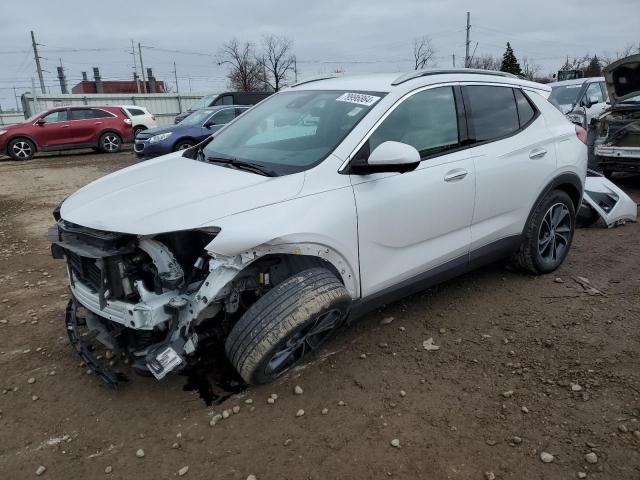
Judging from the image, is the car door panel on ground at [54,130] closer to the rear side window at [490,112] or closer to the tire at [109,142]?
the tire at [109,142]

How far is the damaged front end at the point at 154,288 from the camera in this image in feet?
8.40

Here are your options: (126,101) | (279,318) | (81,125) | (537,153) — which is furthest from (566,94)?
(126,101)

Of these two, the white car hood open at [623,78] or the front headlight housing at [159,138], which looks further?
the front headlight housing at [159,138]

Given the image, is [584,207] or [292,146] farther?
[584,207]

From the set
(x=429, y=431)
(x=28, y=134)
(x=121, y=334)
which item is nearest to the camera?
(x=429, y=431)

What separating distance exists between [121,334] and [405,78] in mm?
2436

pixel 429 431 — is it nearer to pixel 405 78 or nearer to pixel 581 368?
pixel 581 368

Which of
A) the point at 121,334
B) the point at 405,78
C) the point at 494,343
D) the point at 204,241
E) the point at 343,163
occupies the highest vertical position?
the point at 405,78

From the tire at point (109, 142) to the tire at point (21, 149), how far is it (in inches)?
77.3

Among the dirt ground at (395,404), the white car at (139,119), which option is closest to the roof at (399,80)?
the dirt ground at (395,404)

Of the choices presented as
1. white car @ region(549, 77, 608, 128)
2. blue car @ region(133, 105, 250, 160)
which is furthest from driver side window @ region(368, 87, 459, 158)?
blue car @ region(133, 105, 250, 160)

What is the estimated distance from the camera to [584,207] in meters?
5.95

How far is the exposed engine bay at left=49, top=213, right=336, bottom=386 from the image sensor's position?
8.42 ft

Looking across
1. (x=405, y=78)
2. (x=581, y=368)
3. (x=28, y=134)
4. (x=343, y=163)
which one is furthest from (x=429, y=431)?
(x=28, y=134)
